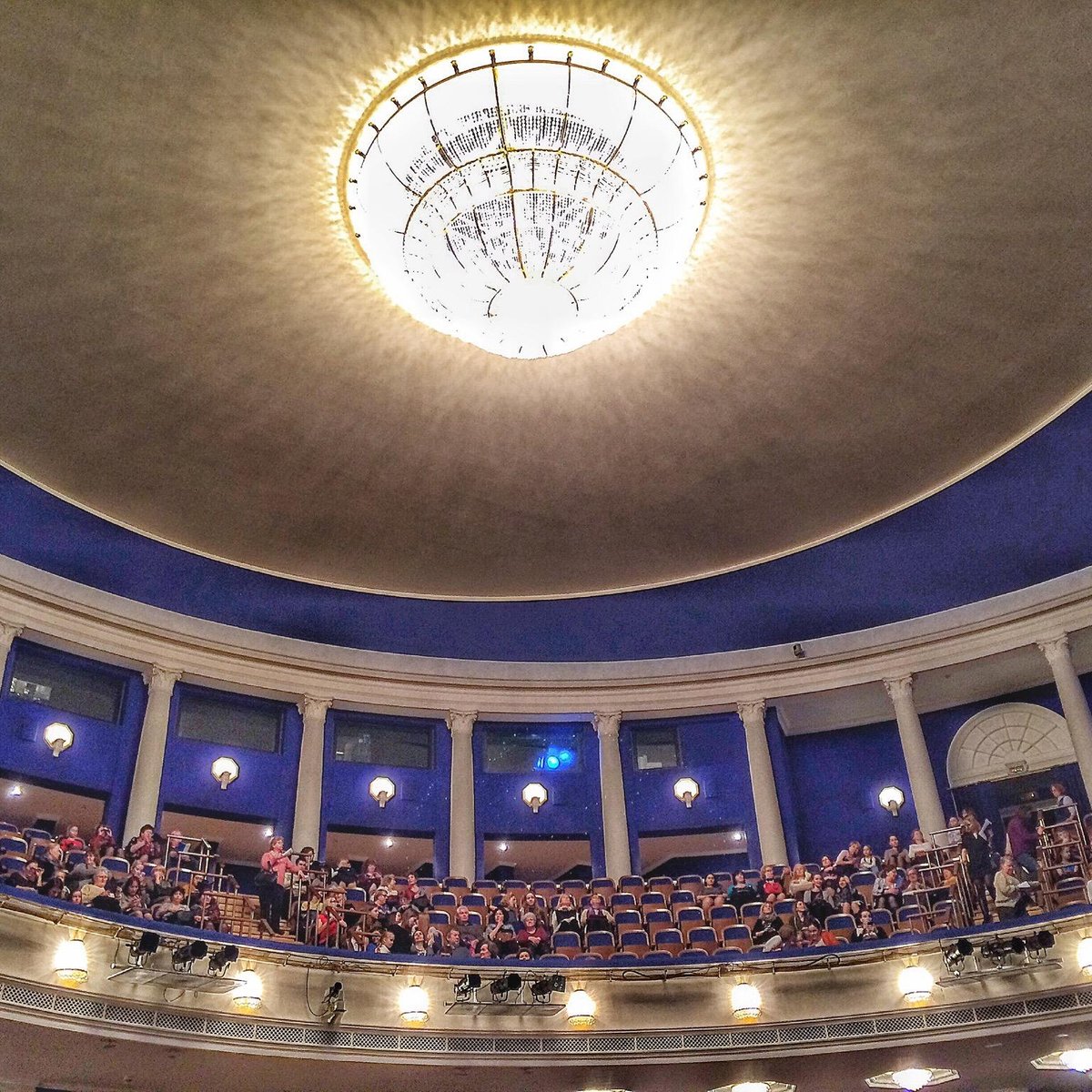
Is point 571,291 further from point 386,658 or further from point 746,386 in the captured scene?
point 386,658

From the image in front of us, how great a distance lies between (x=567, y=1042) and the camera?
49.3ft

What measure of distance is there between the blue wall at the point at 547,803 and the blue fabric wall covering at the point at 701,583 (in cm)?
208

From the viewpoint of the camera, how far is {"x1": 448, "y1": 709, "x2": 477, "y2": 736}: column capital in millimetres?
22166

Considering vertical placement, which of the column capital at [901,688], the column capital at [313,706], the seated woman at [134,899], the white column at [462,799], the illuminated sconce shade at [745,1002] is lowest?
the illuminated sconce shade at [745,1002]

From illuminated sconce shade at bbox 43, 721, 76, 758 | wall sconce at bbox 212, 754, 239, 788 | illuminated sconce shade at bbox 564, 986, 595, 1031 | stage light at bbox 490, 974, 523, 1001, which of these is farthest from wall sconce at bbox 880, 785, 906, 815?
illuminated sconce shade at bbox 43, 721, 76, 758

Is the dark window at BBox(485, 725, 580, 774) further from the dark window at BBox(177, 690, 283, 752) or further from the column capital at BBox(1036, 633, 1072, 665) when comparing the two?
the column capital at BBox(1036, 633, 1072, 665)

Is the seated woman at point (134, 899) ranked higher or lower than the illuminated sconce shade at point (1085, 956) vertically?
higher

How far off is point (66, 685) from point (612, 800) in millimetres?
10259

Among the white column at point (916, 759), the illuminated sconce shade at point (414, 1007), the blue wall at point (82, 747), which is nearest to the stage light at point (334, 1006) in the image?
the illuminated sconce shade at point (414, 1007)

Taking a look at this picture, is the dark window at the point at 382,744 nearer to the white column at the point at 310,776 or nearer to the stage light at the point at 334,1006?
the white column at the point at 310,776

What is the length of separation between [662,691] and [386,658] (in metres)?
5.58

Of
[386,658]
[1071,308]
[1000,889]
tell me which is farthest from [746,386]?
[386,658]

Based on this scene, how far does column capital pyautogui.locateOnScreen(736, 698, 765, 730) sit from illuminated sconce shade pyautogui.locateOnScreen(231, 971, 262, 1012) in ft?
37.3

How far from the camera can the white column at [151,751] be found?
61.0 ft
